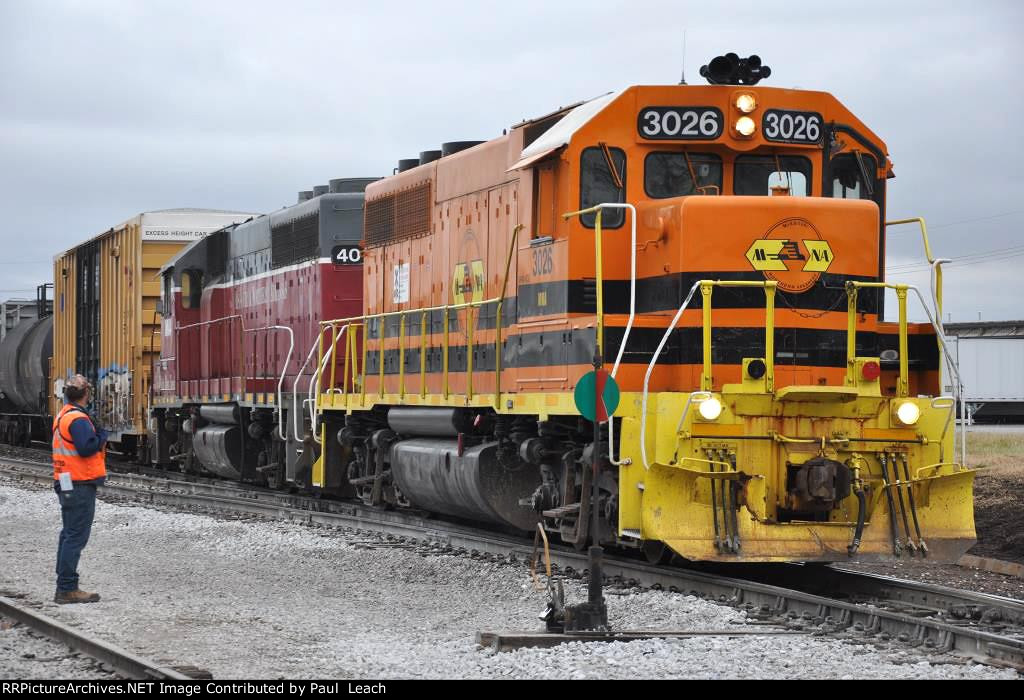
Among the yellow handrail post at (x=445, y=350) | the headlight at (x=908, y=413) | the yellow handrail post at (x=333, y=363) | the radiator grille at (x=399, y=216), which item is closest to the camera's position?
the headlight at (x=908, y=413)

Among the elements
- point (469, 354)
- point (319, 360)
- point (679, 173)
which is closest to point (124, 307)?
point (319, 360)

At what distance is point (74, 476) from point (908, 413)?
603cm

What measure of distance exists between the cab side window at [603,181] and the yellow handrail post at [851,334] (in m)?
1.80

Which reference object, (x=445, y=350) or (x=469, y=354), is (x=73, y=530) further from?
(x=445, y=350)

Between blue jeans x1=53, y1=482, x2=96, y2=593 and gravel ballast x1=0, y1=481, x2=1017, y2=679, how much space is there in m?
0.22

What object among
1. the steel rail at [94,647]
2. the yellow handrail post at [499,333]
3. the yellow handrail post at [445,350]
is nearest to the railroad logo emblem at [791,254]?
the yellow handrail post at [499,333]

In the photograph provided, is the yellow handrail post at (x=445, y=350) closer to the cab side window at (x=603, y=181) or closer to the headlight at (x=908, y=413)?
the cab side window at (x=603, y=181)

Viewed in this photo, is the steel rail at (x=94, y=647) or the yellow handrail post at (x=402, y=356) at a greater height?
the yellow handrail post at (x=402, y=356)

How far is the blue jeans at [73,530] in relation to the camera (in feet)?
31.7

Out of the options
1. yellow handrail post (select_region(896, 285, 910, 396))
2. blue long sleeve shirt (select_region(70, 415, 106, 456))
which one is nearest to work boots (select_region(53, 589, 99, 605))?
blue long sleeve shirt (select_region(70, 415, 106, 456))

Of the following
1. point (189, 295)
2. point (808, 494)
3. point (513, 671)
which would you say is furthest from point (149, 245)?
point (513, 671)

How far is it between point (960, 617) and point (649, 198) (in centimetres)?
392

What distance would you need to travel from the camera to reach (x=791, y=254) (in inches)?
403

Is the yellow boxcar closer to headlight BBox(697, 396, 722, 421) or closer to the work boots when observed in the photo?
the work boots
